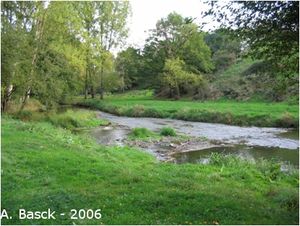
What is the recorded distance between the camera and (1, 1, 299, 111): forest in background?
37.7 ft

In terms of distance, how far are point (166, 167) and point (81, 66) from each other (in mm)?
31416

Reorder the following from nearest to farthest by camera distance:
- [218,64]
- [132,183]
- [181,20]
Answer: [132,183]
[181,20]
[218,64]

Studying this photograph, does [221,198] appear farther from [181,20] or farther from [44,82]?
[181,20]

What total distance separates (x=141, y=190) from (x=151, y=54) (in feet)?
197

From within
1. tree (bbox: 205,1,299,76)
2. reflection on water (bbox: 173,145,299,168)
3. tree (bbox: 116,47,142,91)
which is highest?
tree (bbox: 116,47,142,91)

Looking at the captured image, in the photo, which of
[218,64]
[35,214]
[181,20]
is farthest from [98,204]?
[218,64]

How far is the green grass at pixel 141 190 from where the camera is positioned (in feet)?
33.6

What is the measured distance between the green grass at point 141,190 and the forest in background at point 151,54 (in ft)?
10.9

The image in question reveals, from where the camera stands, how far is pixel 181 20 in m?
65.6

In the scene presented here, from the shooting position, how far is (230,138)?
3158 cm

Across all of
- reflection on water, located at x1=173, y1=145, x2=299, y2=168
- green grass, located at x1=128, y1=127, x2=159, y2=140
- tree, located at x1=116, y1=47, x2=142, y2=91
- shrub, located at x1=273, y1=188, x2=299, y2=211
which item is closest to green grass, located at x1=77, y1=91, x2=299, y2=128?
green grass, located at x1=128, y1=127, x2=159, y2=140

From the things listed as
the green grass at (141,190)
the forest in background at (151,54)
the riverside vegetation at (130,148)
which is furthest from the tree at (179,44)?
the green grass at (141,190)

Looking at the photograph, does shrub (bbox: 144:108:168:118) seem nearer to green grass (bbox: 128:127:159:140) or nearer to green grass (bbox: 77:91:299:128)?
green grass (bbox: 77:91:299:128)

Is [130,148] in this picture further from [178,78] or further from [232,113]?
[178,78]
